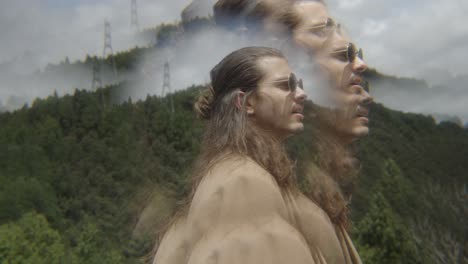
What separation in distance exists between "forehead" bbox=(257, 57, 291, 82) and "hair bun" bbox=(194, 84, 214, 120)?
178 mm

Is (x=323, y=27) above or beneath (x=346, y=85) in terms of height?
above

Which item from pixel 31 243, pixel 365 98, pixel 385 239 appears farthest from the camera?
pixel 31 243

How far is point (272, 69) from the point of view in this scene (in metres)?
1.71

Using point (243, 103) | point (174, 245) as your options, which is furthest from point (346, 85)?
point (174, 245)

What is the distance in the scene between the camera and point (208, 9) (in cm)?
219

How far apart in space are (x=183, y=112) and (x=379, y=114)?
4.10 ft

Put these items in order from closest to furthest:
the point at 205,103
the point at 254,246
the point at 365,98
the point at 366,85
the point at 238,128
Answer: the point at 254,246, the point at 238,128, the point at 205,103, the point at 365,98, the point at 366,85

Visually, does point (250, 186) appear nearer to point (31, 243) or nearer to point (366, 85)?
point (366, 85)

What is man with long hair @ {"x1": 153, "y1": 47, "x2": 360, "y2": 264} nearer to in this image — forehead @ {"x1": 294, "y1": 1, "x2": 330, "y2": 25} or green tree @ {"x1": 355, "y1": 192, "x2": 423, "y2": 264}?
forehead @ {"x1": 294, "y1": 1, "x2": 330, "y2": 25}

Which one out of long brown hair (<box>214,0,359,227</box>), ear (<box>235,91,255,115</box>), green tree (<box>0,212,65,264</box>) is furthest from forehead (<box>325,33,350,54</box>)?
green tree (<box>0,212,65,264</box>)

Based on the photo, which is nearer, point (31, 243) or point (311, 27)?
point (311, 27)

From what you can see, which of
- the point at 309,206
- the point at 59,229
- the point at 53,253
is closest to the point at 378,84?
the point at 309,206

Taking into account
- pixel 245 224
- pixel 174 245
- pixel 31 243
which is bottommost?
pixel 31 243

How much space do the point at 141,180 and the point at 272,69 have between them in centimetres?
55
